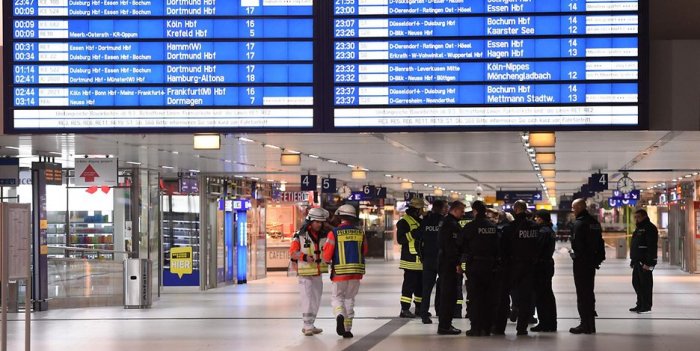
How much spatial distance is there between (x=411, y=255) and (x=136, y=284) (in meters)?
6.17

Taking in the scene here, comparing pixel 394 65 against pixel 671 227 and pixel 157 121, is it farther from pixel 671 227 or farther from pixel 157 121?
Answer: pixel 671 227

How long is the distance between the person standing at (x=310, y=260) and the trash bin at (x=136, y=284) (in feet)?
20.7

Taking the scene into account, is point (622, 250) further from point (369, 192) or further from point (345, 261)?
point (345, 261)

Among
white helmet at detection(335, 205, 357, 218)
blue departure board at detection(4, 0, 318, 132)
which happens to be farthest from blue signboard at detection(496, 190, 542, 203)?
blue departure board at detection(4, 0, 318, 132)

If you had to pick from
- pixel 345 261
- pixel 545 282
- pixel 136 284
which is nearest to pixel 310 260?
pixel 345 261

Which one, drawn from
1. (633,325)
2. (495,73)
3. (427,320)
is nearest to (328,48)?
(495,73)

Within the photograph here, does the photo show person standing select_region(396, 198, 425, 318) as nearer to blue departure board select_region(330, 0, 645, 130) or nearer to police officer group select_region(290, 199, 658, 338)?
police officer group select_region(290, 199, 658, 338)

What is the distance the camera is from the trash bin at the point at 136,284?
20047mm

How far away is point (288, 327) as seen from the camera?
15.6m

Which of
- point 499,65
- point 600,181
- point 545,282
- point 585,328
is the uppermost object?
point 499,65

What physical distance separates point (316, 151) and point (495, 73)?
769 cm

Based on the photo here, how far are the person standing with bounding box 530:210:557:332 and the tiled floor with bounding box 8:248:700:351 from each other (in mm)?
246

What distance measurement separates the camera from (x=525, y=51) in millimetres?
11641

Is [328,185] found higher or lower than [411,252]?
higher
